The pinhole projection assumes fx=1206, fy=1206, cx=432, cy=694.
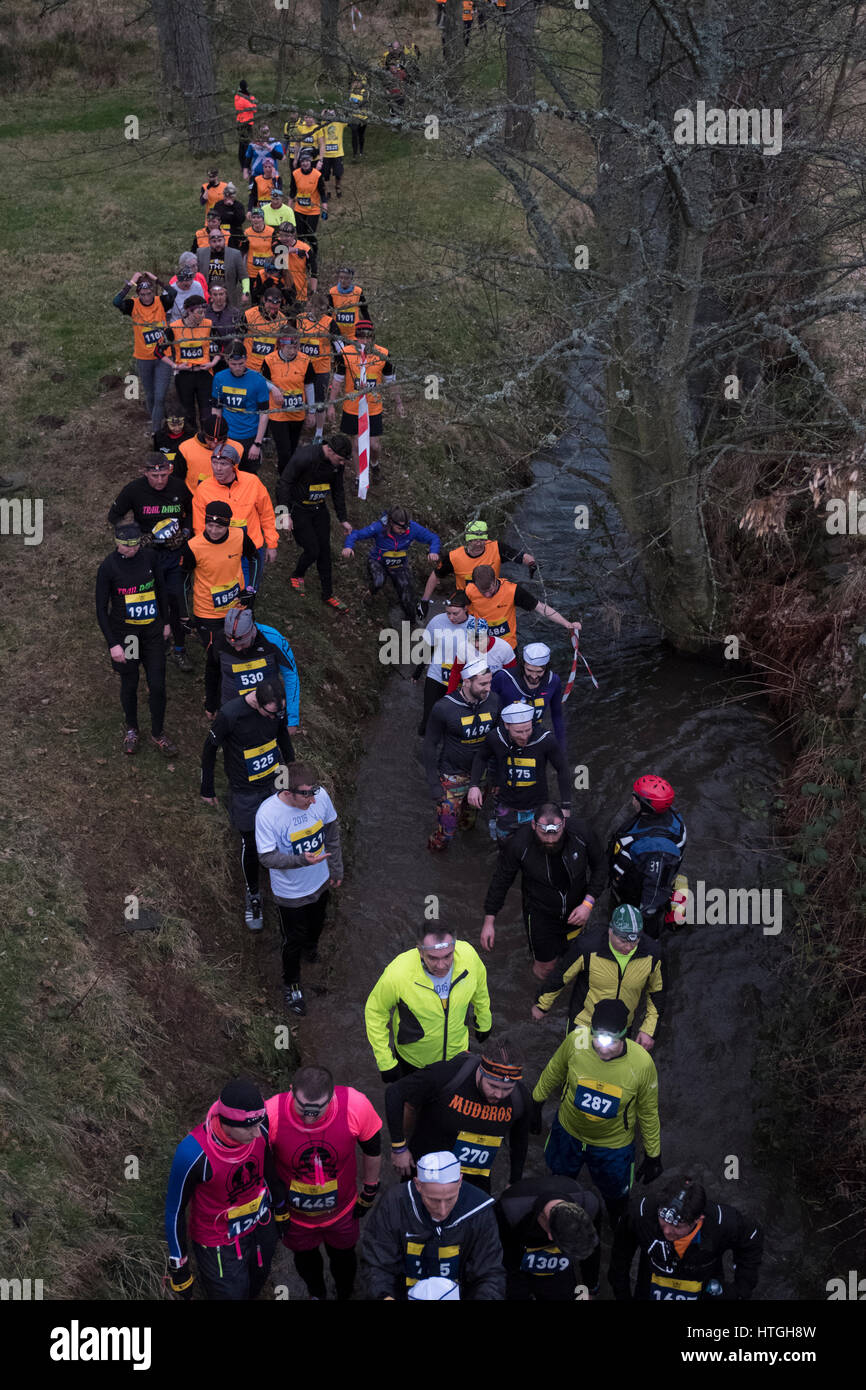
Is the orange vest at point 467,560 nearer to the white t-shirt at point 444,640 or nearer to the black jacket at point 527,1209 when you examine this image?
the white t-shirt at point 444,640

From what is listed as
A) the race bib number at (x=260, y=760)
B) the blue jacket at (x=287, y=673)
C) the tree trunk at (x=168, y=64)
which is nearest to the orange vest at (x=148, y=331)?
the blue jacket at (x=287, y=673)

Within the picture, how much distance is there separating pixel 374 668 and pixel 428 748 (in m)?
3.34

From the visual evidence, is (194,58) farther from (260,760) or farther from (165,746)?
(260,760)

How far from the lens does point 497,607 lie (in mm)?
10805

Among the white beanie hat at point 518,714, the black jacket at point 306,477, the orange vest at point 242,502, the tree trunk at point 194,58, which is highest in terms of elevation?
the tree trunk at point 194,58

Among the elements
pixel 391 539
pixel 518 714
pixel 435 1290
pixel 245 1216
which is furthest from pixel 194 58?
pixel 435 1290

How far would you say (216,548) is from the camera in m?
Result: 9.76

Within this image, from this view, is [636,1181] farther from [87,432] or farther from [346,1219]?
[87,432]

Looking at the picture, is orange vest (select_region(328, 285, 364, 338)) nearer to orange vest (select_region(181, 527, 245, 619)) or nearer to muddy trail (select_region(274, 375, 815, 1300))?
muddy trail (select_region(274, 375, 815, 1300))

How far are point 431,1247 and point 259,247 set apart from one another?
1513cm

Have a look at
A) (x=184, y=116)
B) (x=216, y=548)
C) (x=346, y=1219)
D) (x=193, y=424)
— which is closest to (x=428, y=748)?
(x=216, y=548)

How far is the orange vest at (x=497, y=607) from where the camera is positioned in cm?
1078

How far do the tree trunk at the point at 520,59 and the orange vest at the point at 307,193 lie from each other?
17.3 feet

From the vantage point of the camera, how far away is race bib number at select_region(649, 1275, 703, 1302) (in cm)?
590
